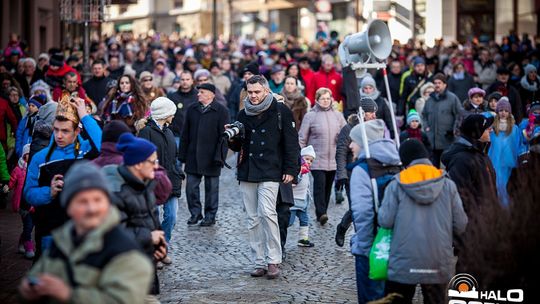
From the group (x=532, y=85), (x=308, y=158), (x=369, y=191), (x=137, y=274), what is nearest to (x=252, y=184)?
(x=308, y=158)

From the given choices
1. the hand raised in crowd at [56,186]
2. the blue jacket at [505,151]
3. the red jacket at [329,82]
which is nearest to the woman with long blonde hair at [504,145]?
the blue jacket at [505,151]

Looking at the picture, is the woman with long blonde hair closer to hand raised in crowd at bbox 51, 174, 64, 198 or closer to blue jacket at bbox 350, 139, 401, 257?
blue jacket at bbox 350, 139, 401, 257

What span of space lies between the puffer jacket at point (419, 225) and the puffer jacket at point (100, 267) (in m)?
2.66

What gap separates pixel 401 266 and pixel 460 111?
11.5 meters

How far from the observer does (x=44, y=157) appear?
31.2ft

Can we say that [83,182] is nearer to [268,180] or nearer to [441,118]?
[268,180]

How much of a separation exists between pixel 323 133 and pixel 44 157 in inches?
267

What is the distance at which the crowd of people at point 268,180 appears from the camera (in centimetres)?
591

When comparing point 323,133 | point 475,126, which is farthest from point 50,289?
point 323,133

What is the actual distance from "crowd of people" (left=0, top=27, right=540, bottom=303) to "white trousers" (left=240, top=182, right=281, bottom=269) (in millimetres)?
14

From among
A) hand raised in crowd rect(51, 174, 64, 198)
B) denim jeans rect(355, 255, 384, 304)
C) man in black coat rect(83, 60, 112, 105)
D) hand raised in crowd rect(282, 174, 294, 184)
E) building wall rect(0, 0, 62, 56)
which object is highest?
building wall rect(0, 0, 62, 56)

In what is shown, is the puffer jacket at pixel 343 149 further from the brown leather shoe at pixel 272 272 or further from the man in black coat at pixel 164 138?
the brown leather shoe at pixel 272 272

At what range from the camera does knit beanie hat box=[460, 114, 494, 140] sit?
400 inches

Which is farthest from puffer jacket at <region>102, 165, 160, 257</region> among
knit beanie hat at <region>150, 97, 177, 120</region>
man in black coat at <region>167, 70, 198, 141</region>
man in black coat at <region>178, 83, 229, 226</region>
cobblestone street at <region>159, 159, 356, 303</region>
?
man in black coat at <region>167, 70, 198, 141</region>
